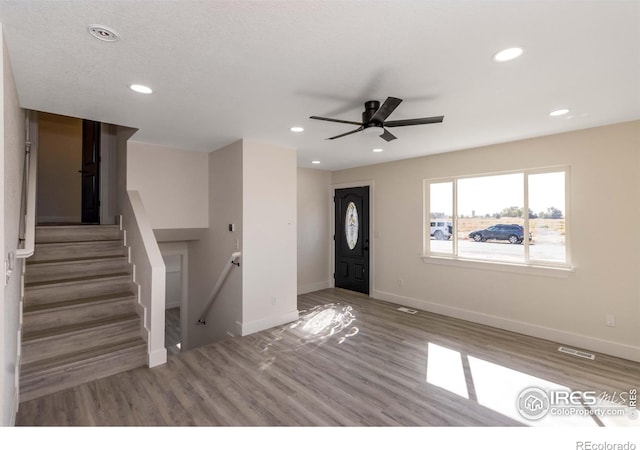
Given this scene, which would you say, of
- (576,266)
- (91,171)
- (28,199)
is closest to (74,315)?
(28,199)

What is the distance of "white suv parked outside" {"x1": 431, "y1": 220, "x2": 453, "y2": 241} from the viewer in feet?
16.1

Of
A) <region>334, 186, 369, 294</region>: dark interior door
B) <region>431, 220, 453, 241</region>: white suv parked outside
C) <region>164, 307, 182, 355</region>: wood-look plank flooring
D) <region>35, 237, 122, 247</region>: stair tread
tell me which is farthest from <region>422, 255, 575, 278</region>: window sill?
<region>164, 307, 182, 355</region>: wood-look plank flooring

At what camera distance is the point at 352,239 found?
6.26m

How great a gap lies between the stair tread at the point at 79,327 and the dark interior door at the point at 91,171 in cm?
232

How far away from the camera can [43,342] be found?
2900 millimetres

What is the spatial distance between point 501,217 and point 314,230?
11.1ft

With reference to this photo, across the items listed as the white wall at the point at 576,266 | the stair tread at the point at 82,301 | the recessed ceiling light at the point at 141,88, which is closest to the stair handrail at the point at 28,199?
the stair tread at the point at 82,301

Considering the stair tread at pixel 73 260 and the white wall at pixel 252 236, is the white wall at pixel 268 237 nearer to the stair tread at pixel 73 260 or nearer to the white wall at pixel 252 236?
the white wall at pixel 252 236

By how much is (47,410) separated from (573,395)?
→ 443 centimetres

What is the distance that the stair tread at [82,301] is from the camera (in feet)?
10.4

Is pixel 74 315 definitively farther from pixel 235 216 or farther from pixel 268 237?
pixel 268 237

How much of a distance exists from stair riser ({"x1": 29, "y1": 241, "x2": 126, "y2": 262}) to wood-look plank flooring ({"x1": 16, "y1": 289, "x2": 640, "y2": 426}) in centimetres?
182
